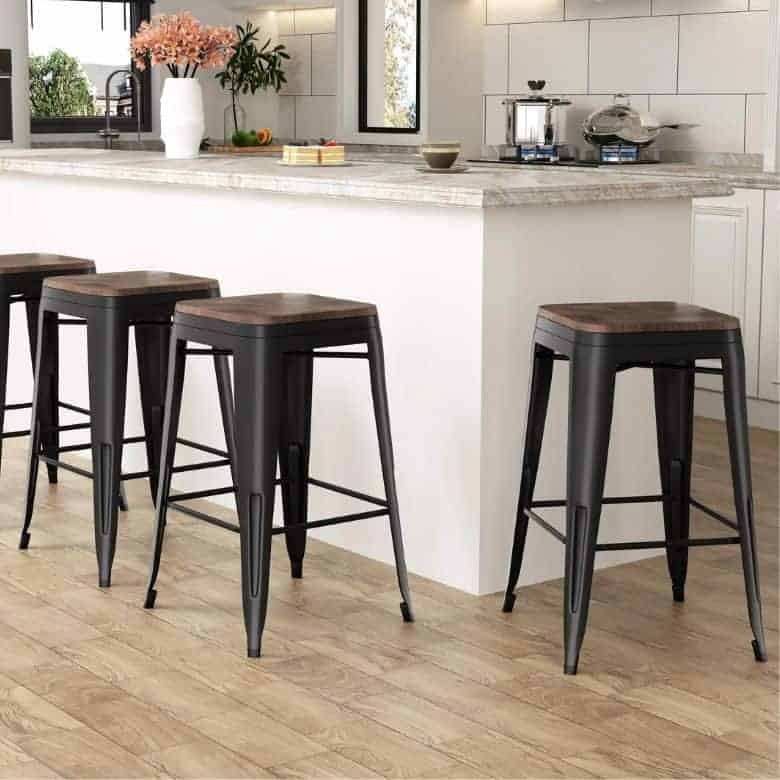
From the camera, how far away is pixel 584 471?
2.98 m

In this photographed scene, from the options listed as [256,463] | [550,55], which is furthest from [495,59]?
[256,463]

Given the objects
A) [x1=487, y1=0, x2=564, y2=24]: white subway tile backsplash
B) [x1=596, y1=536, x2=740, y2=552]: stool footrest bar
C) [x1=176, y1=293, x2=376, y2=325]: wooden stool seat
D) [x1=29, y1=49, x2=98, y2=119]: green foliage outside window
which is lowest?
[x1=596, y1=536, x2=740, y2=552]: stool footrest bar

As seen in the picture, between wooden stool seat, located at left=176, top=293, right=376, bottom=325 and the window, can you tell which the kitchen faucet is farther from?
wooden stool seat, located at left=176, top=293, right=376, bottom=325

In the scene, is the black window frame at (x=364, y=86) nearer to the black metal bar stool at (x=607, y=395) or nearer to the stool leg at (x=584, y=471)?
the black metal bar stool at (x=607, y=395)

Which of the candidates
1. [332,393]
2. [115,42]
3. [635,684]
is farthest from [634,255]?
[115,42]

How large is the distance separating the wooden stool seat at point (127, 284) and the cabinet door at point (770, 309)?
8.14 ft

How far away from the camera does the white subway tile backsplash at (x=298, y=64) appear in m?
8.41

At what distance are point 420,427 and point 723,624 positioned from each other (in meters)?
0.86

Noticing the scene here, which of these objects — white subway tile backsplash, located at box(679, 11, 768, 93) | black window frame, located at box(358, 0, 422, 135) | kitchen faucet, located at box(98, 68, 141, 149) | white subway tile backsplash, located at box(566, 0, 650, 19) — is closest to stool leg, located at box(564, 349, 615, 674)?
white subway tile backsplash, located at box(679, 11, 768, 93)

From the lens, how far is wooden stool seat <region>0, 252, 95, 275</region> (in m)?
4.22

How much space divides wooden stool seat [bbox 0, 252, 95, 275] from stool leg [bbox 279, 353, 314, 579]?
945 millimetres

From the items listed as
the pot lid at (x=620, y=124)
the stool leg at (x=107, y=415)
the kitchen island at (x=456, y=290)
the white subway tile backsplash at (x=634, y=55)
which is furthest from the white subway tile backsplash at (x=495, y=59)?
the stool leg at (x=107, y=415)

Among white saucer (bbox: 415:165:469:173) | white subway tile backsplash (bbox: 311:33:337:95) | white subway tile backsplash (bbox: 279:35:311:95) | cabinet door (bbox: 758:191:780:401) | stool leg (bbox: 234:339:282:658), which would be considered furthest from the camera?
white subway tile backsplash (bbox: 279:35:311:95)

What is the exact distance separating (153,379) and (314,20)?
4.63m
